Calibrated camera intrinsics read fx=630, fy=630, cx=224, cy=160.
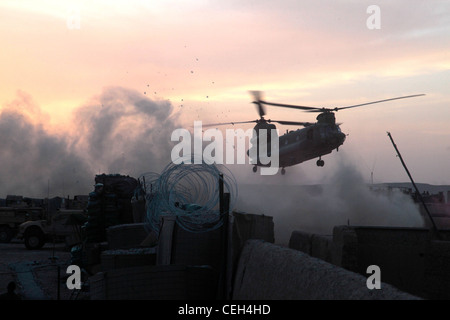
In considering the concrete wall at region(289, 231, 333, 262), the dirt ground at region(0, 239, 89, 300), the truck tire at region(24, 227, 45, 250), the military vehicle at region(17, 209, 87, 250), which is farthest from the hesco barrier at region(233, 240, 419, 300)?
the truck tire at region(24, 227, 45, 250)

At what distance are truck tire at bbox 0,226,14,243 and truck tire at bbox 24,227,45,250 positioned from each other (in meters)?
5.08

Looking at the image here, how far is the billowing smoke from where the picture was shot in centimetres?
3972

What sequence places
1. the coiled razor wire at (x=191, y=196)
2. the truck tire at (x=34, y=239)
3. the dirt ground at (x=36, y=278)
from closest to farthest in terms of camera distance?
the coiled razor wire at (x=191, y=196)
the dirt ground at (x=36, y=278)
the truck tire at (x=34, y=239)

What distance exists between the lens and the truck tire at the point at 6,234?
36.2 meters

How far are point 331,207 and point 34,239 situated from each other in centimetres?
2091

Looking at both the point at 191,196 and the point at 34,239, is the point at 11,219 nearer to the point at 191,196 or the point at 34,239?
the point at 34,239

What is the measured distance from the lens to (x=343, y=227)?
10227mm

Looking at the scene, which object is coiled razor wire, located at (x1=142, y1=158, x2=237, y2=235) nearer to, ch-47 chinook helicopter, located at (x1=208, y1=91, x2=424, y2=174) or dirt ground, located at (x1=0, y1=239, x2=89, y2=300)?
dirt ground, located at (x1=0, y1=239, x2=89, y2=300)

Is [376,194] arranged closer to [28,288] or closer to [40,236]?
[40,236]

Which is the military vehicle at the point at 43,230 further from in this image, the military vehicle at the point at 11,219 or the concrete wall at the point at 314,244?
the concrete wall at the point at 314,244

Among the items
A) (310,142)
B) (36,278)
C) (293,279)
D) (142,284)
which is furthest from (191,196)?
(310,142)

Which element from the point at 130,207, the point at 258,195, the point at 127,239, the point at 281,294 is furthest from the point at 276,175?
the point at 281,294

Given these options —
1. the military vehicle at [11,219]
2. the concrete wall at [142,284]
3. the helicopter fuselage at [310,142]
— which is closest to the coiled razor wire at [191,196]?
the concrete wall at [142,284]

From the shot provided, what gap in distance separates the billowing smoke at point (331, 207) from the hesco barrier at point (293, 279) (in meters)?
25.2
